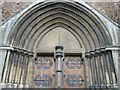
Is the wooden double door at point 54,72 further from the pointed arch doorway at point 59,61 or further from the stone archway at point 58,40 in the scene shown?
the stone archway at point 58,40

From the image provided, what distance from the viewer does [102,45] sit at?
5.39 m

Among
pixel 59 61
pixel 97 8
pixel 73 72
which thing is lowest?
pixel 73 72

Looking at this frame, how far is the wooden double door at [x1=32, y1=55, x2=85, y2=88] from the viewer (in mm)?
5664

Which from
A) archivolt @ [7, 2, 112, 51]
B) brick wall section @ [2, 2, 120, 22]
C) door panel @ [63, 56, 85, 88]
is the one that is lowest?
door panel @ [63, 56, 85, 88]

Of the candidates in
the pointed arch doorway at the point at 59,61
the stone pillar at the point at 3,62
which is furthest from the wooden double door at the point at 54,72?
the stone pillar at the point at 3,62

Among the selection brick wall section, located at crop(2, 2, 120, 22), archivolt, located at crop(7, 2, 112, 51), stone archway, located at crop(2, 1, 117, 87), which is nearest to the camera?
stone archway, located at crop(2, 1, 117, 87)

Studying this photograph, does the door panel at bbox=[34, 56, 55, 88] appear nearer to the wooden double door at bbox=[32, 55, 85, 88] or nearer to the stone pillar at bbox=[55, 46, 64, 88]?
the wooden double door at bbox=[32, 55, 85, 88]

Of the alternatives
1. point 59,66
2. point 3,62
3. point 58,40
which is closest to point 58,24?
point 58,40

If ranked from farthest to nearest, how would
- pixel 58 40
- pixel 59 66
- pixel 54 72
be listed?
pixel 58 40
pixel 54 72
pixel 59 66

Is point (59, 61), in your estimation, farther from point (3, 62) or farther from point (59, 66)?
point (3, 62)

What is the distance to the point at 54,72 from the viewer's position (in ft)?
18.8

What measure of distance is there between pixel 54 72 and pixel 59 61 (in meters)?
0.33

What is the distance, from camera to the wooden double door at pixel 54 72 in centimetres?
566

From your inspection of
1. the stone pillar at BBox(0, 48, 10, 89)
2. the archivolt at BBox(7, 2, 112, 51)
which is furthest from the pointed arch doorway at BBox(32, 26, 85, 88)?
the stone pillar at BBox(0, 48, 10, 89)
